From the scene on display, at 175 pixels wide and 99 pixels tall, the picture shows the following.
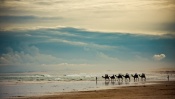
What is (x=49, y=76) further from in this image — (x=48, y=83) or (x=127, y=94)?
(x=127, y=94)

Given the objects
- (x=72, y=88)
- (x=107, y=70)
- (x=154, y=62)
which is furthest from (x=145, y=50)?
(x=72, y=88)

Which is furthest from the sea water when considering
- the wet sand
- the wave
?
the wet sand

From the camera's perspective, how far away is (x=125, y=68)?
605 cm

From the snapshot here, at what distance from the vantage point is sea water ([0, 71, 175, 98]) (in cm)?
582

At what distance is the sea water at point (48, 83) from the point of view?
19.1 ft

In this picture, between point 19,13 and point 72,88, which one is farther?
point 72,88

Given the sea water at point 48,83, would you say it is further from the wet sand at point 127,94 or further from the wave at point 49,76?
the wet sand at point 127,94

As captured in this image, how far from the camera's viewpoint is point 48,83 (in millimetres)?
6730

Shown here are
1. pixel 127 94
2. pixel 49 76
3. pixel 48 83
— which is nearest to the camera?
pixel 127 94

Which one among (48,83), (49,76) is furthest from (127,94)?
(48,83)

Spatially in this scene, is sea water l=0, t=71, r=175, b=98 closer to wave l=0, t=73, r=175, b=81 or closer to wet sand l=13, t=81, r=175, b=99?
wave l=0, t=73, r=175, b=81

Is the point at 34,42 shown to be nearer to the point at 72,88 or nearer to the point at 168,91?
the point at 72,88

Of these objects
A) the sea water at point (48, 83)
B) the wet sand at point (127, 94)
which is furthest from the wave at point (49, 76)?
the wet sand at point (127, 94)

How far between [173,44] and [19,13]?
2487 mm
